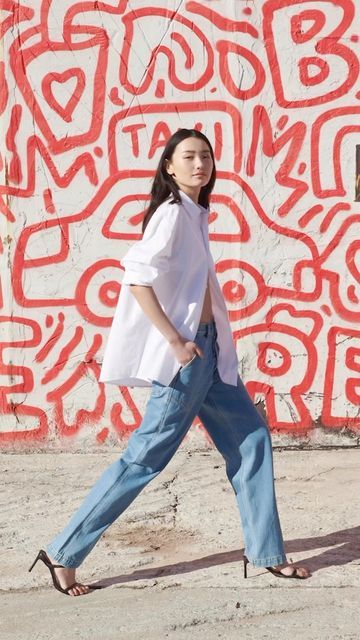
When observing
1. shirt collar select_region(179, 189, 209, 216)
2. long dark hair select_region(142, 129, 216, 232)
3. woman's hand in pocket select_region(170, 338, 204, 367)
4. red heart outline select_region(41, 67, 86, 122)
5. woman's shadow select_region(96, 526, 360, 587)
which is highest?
red heart outline select_region(41, 67, 86, 122)

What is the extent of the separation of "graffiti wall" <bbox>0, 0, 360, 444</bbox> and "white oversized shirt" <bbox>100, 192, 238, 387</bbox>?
1.96 metres

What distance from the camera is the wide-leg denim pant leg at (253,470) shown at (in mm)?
3840

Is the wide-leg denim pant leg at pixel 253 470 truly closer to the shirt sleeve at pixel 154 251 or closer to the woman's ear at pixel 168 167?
the shirt sleeve at pixel 154 251

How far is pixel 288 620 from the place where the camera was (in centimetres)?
349

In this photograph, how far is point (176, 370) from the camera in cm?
367

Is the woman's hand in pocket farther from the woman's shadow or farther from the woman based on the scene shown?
the woman's shadow

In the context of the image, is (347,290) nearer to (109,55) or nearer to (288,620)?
(109,55)

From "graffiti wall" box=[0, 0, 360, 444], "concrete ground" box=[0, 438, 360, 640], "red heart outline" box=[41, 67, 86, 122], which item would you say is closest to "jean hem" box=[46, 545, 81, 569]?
"concrete ground" box=[0, 438, 360, 640]

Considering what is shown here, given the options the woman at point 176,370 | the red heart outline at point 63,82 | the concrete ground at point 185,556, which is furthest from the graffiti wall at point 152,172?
the woman at point 176,370

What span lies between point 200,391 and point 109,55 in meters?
2.50

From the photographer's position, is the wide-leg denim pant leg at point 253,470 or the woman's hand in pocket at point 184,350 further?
the wide-leg denim pant leg at point 253,470

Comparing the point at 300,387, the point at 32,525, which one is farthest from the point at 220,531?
the point at 300,387

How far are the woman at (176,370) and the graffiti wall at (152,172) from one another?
1816 millimetres

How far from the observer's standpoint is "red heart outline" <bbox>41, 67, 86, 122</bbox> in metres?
5.66
